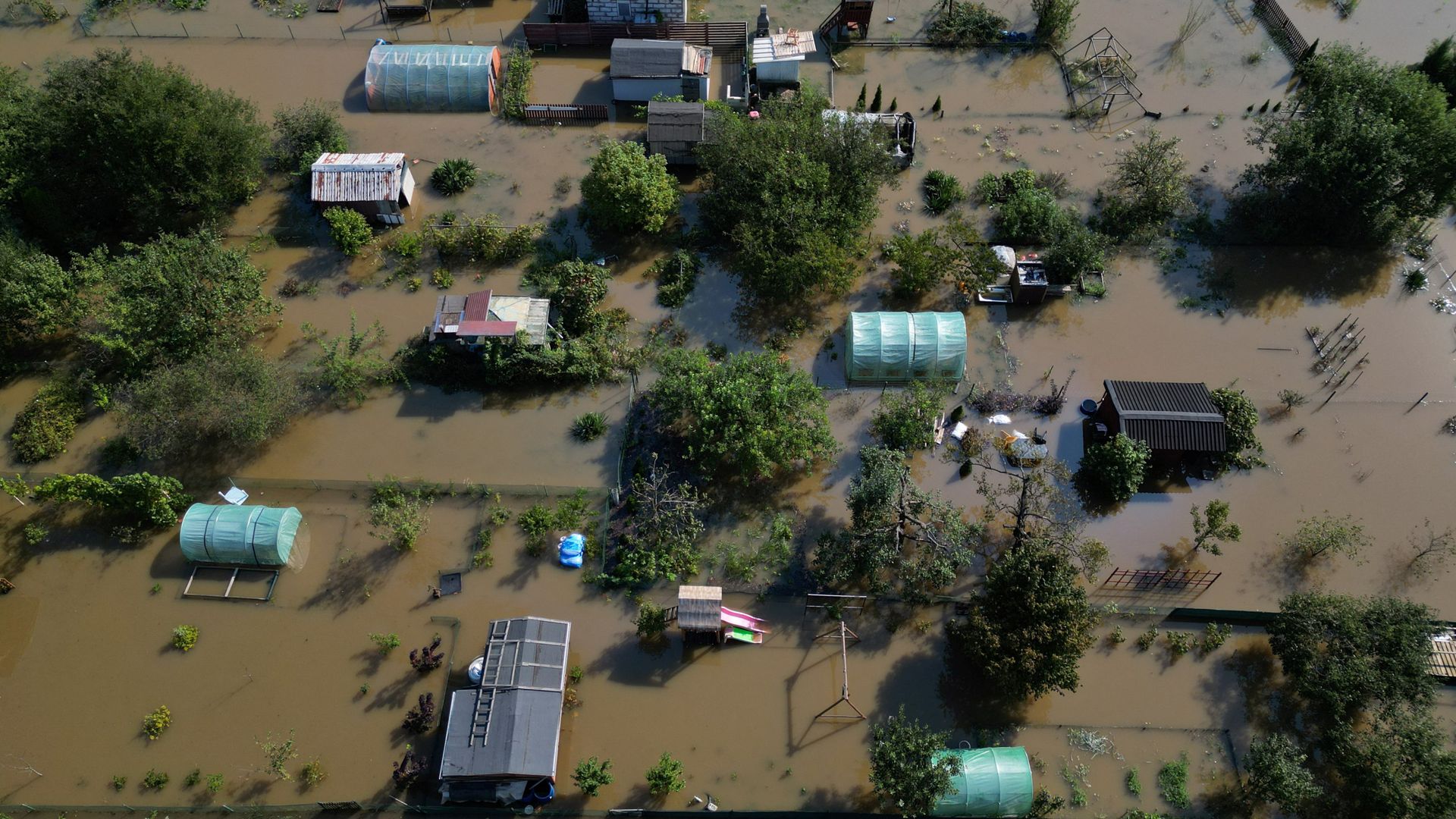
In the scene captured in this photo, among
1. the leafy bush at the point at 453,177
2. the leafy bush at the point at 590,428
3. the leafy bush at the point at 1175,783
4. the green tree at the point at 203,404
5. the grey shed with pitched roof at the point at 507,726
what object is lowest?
the leafy bush at the point at 1175,783

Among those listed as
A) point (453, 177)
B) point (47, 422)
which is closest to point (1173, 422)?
point (453, 177)

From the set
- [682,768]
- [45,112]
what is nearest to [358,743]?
[682,768]

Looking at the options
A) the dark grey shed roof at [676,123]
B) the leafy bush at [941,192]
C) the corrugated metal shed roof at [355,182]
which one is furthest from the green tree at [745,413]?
the corrugated metal shed roof at [355,182]

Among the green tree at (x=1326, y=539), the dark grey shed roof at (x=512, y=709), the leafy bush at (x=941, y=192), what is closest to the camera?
the dark grey shed roof at (x=512, y=709)

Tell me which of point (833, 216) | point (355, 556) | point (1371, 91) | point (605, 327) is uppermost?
point (1371, 91)

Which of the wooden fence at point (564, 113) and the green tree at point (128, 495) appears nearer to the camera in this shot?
the green tree at point (128, 495)

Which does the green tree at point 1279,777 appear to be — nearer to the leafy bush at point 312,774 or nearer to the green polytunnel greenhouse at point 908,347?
the green polytunnel greenhouse at point 908,347

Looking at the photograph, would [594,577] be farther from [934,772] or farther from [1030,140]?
[1030,140]
